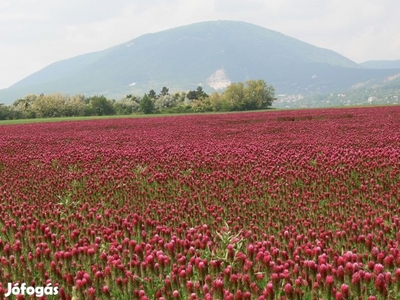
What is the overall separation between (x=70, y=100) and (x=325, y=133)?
3623 inches

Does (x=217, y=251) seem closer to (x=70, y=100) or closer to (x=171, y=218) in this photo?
(x=171, y=218)

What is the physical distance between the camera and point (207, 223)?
7.61 m

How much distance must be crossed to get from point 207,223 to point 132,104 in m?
105

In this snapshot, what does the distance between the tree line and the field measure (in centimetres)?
8250

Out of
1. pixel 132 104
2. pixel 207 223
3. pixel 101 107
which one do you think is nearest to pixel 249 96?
pixel 132 104

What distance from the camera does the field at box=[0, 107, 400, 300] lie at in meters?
4.41

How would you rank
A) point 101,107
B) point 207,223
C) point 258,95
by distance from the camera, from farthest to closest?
point 258,95, point 101,107, point 207,223

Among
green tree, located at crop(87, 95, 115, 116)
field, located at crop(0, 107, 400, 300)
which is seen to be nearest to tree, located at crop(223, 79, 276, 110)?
green tree, located at crop(87, 95, 115, 116)

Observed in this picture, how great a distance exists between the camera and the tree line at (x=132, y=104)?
321 feet

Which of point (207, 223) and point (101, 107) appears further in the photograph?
point (101, 107)

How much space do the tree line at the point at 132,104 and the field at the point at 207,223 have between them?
82.5 metres

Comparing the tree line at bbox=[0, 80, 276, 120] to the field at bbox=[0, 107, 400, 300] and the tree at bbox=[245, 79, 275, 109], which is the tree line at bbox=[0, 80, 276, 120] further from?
the field at bbox=[0, 107, 400, 300]

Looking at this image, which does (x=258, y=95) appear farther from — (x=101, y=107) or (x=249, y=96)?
(x=101, y=107)

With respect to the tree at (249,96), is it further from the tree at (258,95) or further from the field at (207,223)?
the field at (207,223)
